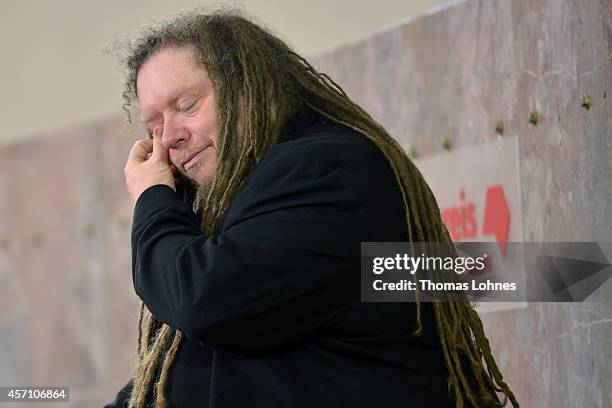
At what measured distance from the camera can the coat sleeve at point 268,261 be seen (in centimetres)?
121

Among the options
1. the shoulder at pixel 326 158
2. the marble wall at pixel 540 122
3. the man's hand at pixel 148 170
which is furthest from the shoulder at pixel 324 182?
the marble wall at pixel 540 122

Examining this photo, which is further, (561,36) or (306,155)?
(561,36)

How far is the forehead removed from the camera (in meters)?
1.47

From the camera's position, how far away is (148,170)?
1.45 meters

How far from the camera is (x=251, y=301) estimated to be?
3.95 feet

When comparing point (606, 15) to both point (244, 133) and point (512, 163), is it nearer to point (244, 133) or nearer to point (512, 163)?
point (512, 163)

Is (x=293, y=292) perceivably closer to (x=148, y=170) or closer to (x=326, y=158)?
(x=326, y=158)

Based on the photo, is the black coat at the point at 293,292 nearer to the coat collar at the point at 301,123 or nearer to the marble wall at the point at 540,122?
the coat collar at the point at 301,123

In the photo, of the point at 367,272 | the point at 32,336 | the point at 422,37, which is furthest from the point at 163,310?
the point at 32,336

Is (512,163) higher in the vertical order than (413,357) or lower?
higher

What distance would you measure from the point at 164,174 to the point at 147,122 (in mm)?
133

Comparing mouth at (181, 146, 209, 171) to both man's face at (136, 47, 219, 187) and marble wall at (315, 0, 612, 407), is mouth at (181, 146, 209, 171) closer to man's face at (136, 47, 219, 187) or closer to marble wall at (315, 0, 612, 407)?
man's face at (136, 47, 219, 187)

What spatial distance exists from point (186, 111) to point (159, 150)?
70 millimetres

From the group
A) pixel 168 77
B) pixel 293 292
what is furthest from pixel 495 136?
pixel 293 292
